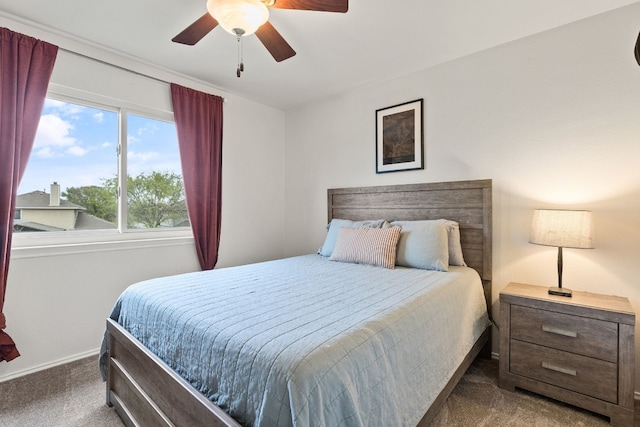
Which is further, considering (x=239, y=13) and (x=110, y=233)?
(x=110, y=233)

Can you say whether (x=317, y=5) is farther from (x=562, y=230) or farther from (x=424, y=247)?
(x=562, y=230)

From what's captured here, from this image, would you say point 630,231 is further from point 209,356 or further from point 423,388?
point 209,356

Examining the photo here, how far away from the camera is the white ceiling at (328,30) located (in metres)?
1.95

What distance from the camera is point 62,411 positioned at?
5.80 feet

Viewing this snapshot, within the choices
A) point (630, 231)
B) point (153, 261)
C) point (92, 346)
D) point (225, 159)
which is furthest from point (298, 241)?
point (630, 231)

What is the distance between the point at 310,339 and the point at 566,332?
1.71 m

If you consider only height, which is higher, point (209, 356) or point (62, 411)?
point (209, 356)

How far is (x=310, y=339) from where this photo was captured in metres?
1.05

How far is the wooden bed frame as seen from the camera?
1207mm

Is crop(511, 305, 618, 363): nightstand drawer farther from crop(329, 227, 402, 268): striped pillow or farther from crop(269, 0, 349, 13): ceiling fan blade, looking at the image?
crop(269, 0, 349, 13): ceiling fan blade

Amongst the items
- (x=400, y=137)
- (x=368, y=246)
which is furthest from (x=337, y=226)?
(x=400, y=137)

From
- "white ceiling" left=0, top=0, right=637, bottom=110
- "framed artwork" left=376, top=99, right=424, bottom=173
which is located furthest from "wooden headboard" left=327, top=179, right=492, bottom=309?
"white ceiling" left=0, top=0, right=637, bottom=110

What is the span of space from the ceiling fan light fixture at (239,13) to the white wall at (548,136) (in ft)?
6.04

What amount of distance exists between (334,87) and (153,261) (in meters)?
2.61
